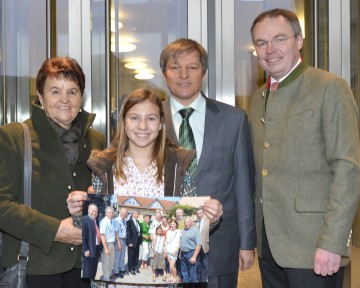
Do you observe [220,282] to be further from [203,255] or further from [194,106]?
[194,106]

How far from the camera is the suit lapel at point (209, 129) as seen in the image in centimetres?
269

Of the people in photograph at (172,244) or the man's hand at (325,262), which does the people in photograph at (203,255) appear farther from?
the man's hand at (325,262)

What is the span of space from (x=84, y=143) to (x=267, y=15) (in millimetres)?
1102

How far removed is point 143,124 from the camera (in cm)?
229

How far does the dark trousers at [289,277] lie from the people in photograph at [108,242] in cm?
83

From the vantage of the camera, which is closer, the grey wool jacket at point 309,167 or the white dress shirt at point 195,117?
the grey wool jacket at point 309,167

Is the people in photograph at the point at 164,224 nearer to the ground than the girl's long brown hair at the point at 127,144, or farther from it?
nearer to the ground

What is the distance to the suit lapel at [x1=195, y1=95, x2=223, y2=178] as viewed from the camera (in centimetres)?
269

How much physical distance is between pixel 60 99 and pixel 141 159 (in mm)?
554

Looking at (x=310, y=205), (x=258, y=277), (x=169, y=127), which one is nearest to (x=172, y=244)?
(x=310, y=205)

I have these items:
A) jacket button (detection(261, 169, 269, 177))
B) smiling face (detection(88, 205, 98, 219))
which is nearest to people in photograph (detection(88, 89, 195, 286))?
smiling face (detection(88, 205, 98, 219))

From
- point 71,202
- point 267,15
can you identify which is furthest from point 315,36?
point 71,202

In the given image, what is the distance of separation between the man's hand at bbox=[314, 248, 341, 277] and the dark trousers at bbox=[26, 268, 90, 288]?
1126 millimetres

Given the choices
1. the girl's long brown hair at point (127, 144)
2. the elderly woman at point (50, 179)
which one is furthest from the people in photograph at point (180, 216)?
the elderly woman at point (50, 179)
